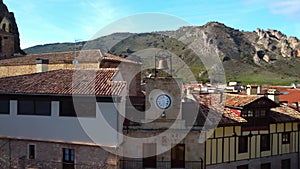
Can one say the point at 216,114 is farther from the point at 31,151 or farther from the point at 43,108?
the point at 31,151

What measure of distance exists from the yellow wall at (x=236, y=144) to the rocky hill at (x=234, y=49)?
20.8 m

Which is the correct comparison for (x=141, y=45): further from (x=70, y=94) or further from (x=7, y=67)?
(x=70, y=94)

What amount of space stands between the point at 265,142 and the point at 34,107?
47.0ft

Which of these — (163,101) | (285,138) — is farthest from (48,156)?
(285,138)

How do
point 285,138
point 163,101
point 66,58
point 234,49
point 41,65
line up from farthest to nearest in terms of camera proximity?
Result: 1. point 234,49
2. point 66,58
3. point 41,65
4. point 285,138
5. point 163,101

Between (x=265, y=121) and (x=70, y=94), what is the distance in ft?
40.0

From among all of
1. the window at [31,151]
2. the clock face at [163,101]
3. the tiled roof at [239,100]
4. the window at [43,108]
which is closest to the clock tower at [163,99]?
the clock face at [163,101]

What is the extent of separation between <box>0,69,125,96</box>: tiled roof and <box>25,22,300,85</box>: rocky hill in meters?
17.7

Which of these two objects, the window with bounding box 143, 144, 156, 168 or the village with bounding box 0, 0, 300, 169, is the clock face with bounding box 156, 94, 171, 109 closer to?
the village with bounding box 0, 0, 300, 169

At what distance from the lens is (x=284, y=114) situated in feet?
73.3

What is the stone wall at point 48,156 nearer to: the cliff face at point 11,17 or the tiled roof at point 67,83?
the tiled roof at point 67,83

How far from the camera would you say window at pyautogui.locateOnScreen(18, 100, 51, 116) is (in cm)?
1784

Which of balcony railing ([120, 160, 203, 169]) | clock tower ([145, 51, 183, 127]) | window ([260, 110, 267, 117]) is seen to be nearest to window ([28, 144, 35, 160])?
balcony railing ([120, 160, 203, 169])

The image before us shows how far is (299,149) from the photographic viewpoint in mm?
22547
